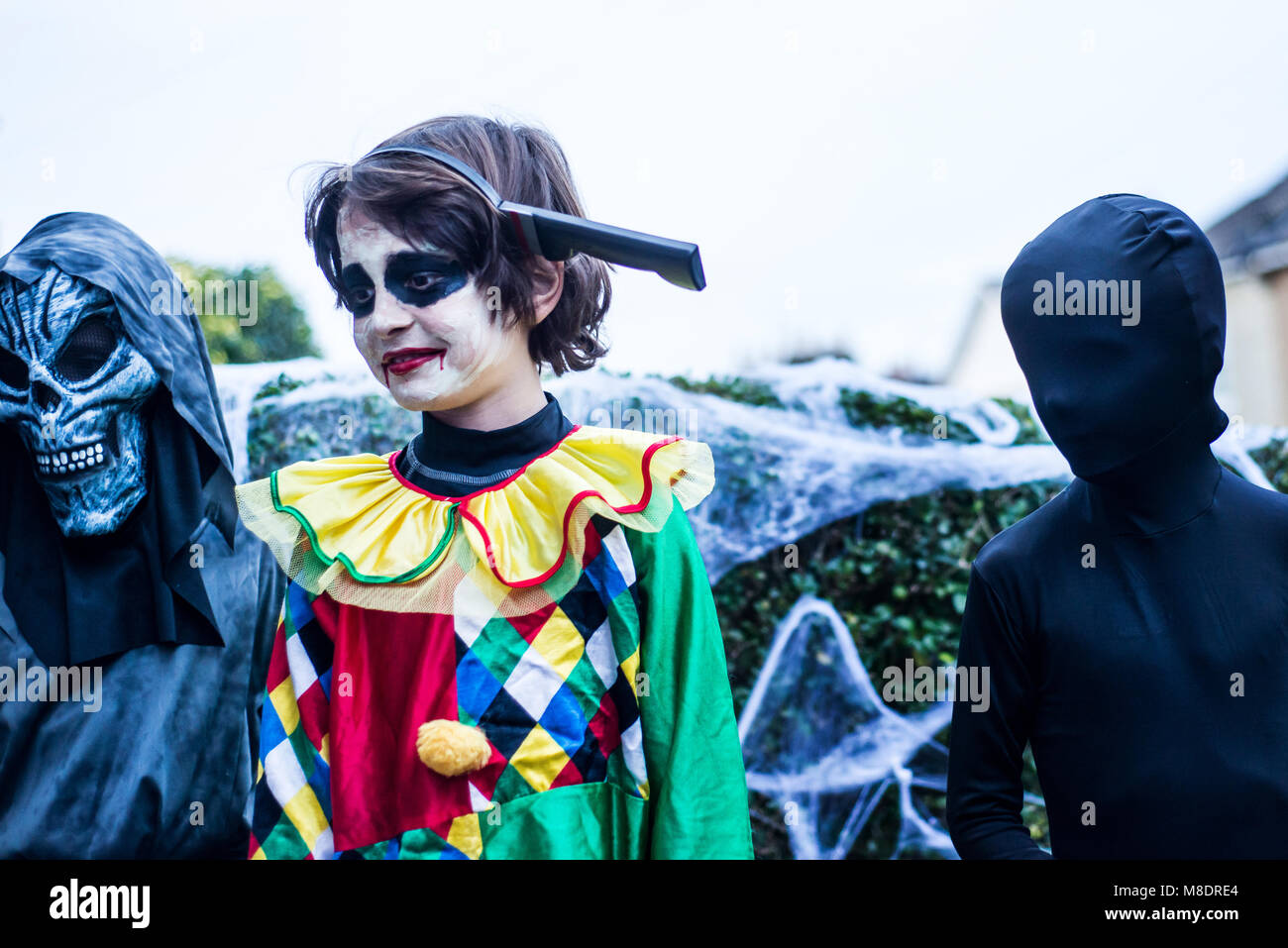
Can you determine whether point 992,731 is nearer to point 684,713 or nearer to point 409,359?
point 684,713

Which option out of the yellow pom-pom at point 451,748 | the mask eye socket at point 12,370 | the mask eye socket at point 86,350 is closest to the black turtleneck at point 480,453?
the yellow pom-pom at point 451,748

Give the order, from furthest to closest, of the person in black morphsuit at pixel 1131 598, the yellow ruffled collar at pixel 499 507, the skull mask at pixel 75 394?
1. the skull mask at pixel 75 394
2. the yellow ruffled collar at pixel 499 507
3. the person in black morphsuit at pixel 1131 598

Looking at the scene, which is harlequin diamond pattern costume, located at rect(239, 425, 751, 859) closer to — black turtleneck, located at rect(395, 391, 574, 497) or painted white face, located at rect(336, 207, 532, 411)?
black turtleneck, located at rect(395, 391, 574, 497)

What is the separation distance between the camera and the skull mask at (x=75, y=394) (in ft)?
6.01

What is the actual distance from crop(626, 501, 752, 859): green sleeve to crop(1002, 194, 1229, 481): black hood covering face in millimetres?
560

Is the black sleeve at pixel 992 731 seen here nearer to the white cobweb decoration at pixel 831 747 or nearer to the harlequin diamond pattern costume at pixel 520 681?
the harlequin diamond pattern costume at pixel 520 681

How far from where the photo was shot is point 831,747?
9.16 ft

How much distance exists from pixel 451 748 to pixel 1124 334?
41.5 inches

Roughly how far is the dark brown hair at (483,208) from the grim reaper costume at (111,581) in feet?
1.51

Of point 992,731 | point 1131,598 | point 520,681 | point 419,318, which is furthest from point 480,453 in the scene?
point 1131,598

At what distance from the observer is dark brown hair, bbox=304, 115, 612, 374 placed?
1.58 m

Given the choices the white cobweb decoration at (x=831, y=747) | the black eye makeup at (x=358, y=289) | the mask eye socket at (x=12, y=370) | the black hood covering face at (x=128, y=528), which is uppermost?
the black eye makeup at (x=358, y=289)
